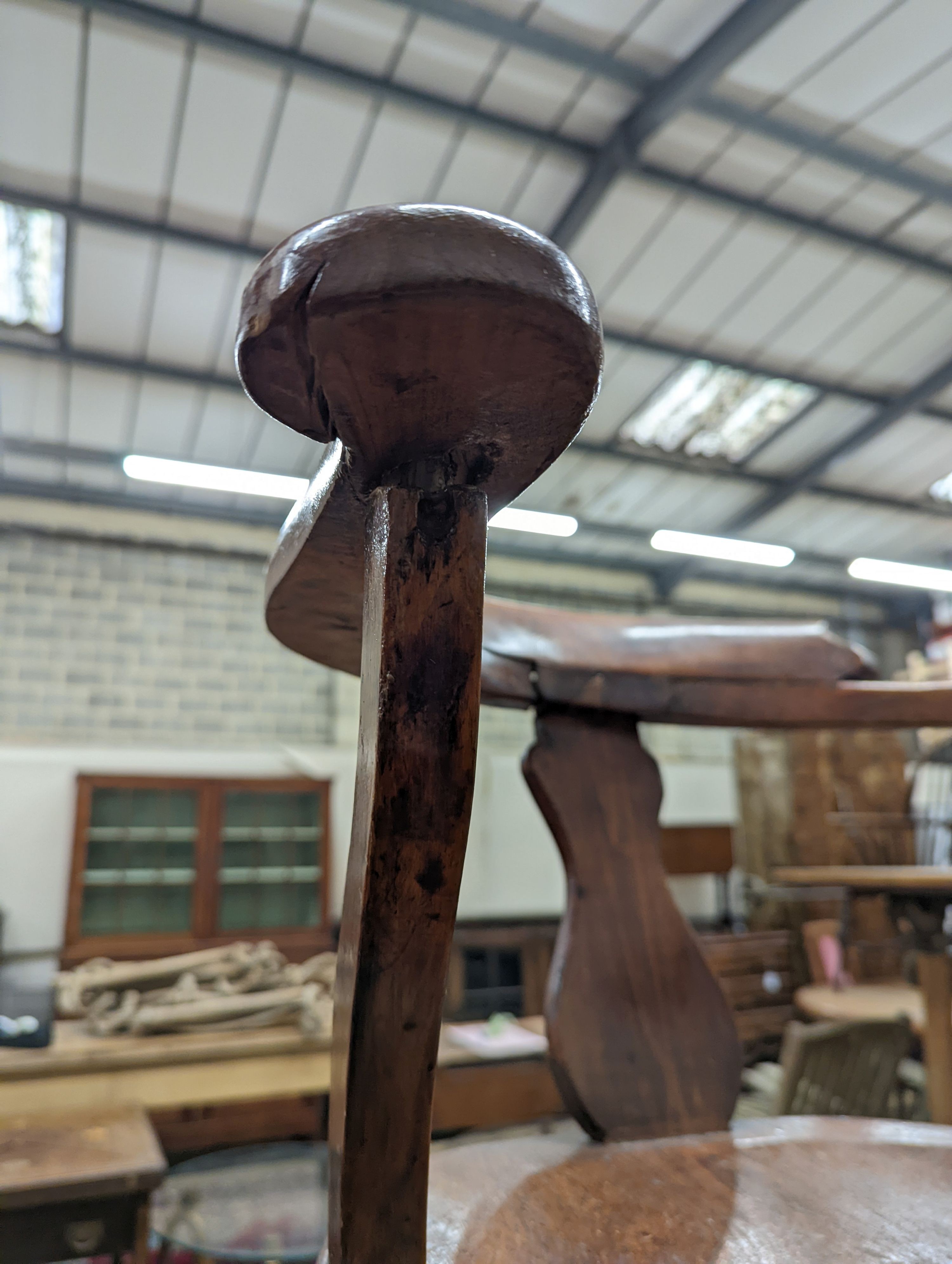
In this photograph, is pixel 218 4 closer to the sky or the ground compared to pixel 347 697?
closer to the sky

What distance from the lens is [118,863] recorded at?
520cm

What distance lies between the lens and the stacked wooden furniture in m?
0.21

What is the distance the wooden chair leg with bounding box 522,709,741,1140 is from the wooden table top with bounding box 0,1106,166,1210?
7.34 feet

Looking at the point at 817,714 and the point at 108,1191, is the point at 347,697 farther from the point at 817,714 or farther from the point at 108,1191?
the point at 817,714

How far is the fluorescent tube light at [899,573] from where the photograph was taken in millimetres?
7422

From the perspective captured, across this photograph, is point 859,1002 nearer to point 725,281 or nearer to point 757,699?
point 725,281

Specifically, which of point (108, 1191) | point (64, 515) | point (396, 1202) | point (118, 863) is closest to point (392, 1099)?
point (396, 1202)

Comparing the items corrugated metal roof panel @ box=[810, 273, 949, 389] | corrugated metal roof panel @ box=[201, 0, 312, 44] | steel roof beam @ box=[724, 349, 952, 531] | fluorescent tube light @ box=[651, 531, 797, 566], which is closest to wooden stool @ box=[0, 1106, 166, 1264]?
corrugated metal roof panel @ box=[201, 0, 312, 44]

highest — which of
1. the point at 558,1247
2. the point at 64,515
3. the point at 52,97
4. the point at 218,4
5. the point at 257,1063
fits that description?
the point at 218,4

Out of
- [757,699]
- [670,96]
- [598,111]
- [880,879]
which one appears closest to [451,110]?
[598,111]

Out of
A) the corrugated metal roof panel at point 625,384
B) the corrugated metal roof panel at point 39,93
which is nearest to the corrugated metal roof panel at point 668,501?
the corrugated metal roof panel at point 625,384

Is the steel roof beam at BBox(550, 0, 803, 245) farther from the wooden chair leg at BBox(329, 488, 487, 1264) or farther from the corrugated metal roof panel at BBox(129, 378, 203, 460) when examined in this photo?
the wooden chair leg at BBox(329, 488, 487, 1264)

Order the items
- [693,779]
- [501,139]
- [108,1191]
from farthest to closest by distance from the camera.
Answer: [693,779]
[501,139]
[108,1191]

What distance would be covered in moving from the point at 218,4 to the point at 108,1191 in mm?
4051
